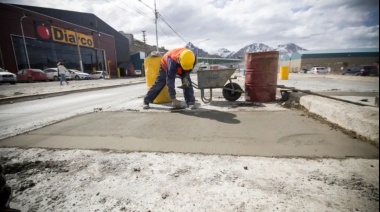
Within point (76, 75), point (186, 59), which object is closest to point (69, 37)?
point (76, 75)

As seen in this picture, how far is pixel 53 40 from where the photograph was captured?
89.1ft

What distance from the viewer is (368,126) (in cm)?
254

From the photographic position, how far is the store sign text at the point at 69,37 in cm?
2756

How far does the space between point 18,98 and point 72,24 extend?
28322 mm

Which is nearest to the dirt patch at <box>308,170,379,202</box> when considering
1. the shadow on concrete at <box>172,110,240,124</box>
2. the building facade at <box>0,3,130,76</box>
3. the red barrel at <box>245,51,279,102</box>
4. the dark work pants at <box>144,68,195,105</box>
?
the shadow on concrete at <box>172,110,240,124</box>

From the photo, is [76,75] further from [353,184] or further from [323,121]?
[353,184]

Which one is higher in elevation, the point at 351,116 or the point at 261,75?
the point at 261,75

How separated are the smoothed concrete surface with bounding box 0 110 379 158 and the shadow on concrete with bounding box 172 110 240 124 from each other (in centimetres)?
2

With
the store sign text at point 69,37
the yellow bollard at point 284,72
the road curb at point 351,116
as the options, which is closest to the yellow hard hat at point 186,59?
the road curb at point 351,116

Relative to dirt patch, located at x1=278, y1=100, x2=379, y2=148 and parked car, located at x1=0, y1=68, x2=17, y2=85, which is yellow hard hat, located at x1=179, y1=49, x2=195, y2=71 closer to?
dirt patch, located at x1=278, y1=100, x2=379, y2=148

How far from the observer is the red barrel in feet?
17.1

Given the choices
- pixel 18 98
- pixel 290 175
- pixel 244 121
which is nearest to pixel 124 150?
pixel 290 175

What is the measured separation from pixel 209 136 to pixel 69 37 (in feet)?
113

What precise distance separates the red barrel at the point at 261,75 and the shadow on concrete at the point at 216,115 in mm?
1506
